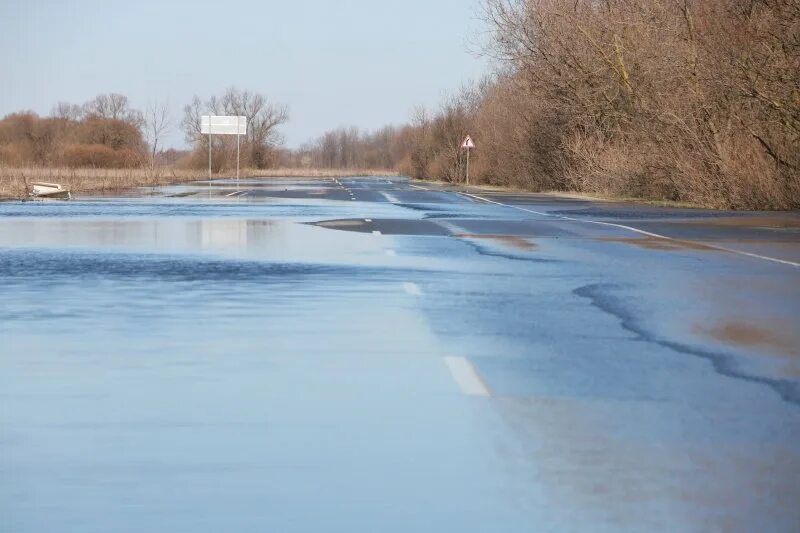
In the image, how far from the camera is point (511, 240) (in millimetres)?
27688

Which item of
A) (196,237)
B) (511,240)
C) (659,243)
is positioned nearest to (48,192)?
(196,237)

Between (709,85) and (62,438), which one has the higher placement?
(709,85)

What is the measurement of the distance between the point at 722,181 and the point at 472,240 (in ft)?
60.2

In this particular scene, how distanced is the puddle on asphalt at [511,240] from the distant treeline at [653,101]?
14.9 m

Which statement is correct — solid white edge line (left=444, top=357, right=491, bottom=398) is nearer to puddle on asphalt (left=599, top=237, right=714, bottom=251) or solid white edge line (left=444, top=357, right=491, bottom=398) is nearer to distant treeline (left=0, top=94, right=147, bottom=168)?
puddle on asphalt (left=599, top=237, right=714, bottom=251)

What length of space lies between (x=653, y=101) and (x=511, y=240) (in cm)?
2881

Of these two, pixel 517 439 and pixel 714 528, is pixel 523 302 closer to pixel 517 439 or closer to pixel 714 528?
pixel 517 439

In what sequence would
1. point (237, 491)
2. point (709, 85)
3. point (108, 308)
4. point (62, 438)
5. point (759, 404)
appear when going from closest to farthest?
1. point (237, 491)
2. point (62, 438)
3. point (759, 404)
4. point (108, 308)
5. point (709, 85)

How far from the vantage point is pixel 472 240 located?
27.7m

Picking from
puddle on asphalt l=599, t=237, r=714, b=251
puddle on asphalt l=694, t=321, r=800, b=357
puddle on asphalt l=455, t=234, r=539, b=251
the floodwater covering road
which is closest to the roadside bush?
puddle on asphalt l=455, t=234, r=539, b=251

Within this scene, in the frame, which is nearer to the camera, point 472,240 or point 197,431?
point 197,431

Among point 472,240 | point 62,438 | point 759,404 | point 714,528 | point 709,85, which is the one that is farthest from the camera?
point 709,85

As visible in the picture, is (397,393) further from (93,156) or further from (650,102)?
(93,156)

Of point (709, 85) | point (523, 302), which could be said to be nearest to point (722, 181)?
point (709, 85)
